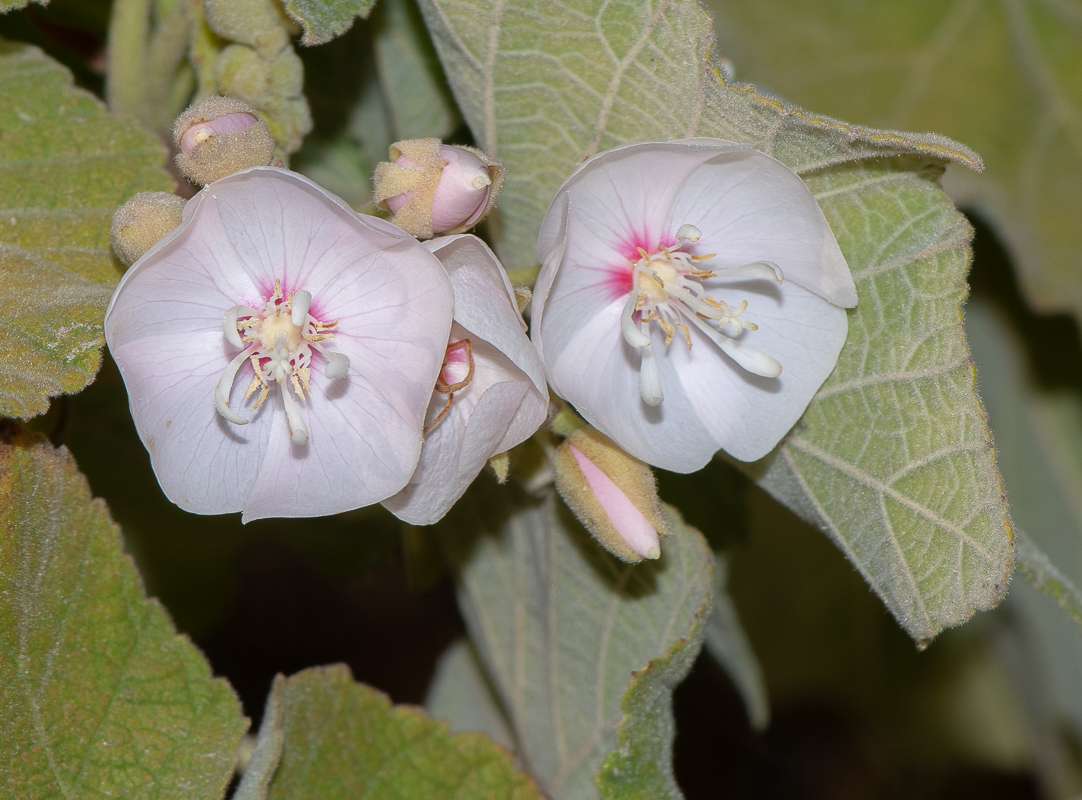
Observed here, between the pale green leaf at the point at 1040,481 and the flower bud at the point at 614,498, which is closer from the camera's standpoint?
the flower bud at the point at 614,498

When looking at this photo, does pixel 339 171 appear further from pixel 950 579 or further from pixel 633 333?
pixel 950 579

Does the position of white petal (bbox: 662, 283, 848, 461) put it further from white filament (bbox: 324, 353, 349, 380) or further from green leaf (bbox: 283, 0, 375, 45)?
green leaf (bbox: 283, 0, 375, 45)

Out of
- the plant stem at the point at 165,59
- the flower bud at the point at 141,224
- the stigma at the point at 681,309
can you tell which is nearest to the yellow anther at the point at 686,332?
the stigma at the point at 681,309

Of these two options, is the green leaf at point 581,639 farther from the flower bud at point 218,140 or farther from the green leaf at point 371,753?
the flower bud at point 218,140

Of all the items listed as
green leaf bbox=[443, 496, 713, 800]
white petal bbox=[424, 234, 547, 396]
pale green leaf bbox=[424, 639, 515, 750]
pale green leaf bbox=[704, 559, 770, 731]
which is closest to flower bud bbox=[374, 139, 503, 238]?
white petal bbox=[424, 234, 547, 396]

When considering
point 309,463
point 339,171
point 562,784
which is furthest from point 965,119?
point 309,463
